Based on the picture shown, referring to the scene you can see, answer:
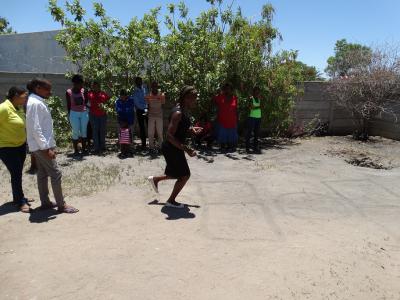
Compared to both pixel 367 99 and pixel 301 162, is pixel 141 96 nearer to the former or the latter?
pixel 301 162

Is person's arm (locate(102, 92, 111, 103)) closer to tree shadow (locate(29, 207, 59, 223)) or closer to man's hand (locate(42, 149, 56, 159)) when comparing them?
tree shadow (locate(29, 207, 59, 223))

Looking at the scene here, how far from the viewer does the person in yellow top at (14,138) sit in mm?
5547

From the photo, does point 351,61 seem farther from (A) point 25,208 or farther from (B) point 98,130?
(A) point 25,208

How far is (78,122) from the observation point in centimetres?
920

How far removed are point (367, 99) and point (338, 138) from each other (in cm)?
141

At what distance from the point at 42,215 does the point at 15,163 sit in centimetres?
82

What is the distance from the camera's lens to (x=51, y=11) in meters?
10.2

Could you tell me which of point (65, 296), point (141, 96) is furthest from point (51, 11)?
point (65, 296)

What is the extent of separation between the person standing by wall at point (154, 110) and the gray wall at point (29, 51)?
1152 centimetres

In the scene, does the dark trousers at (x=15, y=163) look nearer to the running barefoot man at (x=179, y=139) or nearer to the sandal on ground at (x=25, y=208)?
the sandal on ground at (x=25, y=208)

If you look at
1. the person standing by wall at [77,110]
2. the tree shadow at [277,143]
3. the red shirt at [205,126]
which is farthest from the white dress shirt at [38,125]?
the tree shadow at [277,143]

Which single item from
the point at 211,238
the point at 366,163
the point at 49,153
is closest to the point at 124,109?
the point at 49,153

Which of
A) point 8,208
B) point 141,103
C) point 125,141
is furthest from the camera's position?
point 141,103

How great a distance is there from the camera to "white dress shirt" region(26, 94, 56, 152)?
5.04 meters
